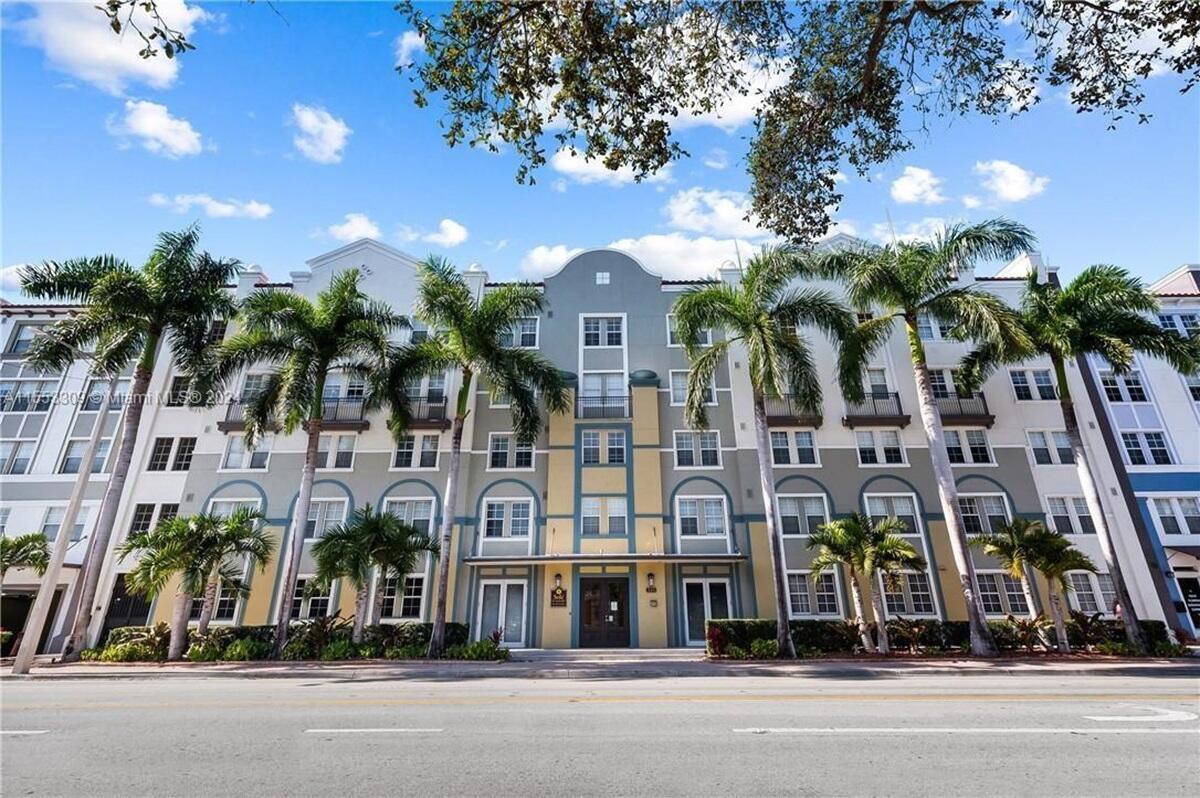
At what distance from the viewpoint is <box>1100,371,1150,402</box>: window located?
26750mm

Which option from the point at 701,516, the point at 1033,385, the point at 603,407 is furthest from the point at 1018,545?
the point at 603,407

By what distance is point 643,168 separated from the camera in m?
8.98

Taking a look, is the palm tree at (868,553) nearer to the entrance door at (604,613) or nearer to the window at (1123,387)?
the entrance door at (604,613)

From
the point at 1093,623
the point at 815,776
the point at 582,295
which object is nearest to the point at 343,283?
the point at 582,295

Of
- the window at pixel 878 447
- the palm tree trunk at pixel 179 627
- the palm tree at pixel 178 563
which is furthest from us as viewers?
the window at pixel 878 447

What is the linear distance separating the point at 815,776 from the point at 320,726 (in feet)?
21.9

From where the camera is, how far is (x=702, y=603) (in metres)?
24.0

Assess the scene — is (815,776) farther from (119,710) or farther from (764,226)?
(119,710)

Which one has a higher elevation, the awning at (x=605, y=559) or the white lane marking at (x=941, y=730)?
the awning at (x=605, y=559)

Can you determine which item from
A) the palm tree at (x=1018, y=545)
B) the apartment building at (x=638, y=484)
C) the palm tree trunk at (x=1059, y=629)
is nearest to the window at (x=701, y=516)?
the apartment building at (x=638, y=484)

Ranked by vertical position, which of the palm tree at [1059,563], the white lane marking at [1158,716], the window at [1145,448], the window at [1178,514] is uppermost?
the window at [1145,448]

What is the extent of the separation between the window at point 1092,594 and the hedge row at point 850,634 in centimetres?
359

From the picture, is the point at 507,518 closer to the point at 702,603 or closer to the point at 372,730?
the point at 702,603

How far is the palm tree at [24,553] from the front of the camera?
70.0 ft
